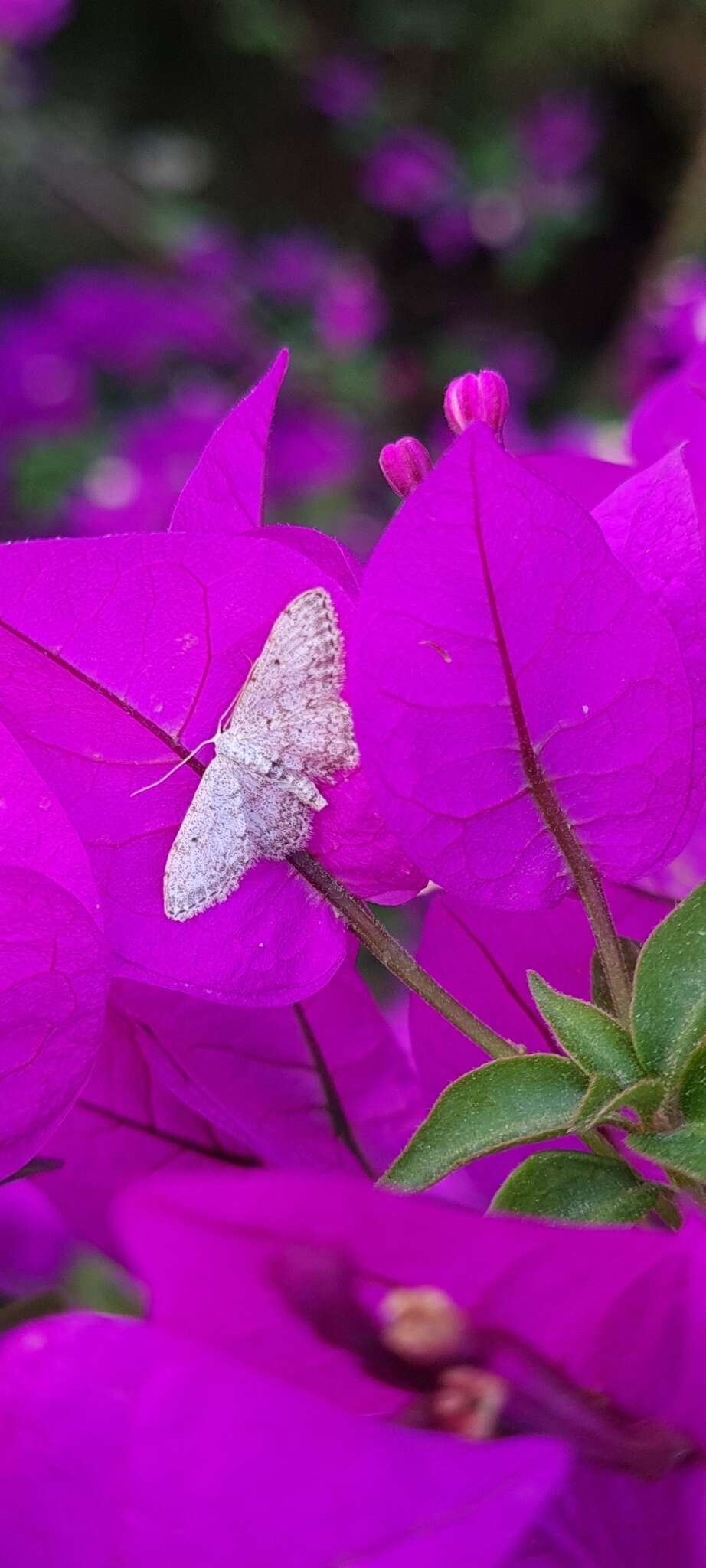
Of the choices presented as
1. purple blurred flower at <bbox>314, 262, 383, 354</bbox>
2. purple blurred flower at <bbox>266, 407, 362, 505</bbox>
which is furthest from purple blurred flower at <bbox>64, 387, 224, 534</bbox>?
purple blurred flower at <bbox>314, 262, 383, 354</bbox>

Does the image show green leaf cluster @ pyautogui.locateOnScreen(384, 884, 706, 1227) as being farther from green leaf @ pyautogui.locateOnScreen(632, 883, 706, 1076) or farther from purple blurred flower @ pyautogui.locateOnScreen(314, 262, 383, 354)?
purple blurred flower @ pyautogui.locateOnScreen(314, 262, 383, 354)

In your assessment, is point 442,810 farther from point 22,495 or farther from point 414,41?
point 414,41

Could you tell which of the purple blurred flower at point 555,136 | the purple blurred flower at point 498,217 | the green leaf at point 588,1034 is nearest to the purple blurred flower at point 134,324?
the purple blurred flower at point 498,217

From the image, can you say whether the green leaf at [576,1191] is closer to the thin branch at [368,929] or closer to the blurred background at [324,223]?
the thin branch at [368,929]

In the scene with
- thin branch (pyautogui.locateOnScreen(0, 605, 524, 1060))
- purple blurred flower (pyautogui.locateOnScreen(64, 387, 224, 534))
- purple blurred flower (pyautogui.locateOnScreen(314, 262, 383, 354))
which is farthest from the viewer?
purple blurred flower (pyautogui.locateOnScreen(314, 262, 383, 354))

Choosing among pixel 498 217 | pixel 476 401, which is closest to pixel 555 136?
pixel 498 217

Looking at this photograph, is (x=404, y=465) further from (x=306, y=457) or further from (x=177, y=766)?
(x=306, y=457)
